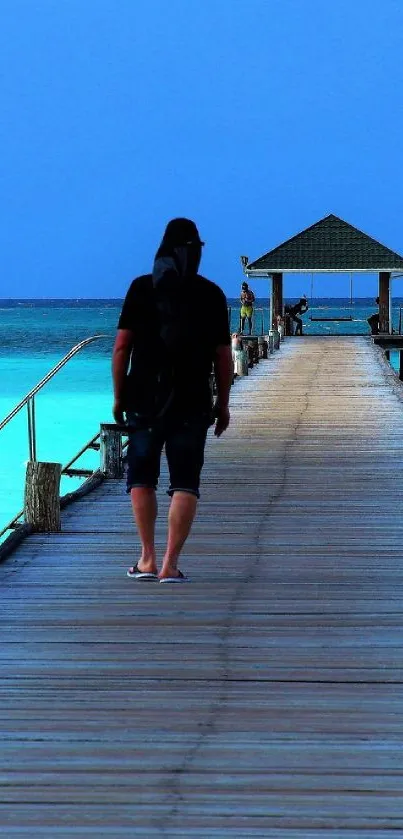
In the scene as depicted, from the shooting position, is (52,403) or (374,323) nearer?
(374,323)

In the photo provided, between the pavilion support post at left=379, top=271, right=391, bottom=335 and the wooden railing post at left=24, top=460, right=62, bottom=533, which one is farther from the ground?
the wooden railing post at left=24, top=460, right=62, bottom=533

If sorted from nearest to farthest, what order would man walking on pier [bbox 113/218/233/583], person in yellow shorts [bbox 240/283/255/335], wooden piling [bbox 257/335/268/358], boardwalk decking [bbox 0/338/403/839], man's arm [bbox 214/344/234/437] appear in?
boardwalk decking [bbox 0/338/403/839] < man walking on pier [bbox 113/218/233/583] < man's arm [bbox 214/344/234/437] < wooden piling [bbox 257/335/268/358] < person in yellow shorts [bbox 240/283/255/335]

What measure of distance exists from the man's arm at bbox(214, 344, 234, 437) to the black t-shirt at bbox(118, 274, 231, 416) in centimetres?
3

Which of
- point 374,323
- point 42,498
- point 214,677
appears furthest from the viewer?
point 374,323

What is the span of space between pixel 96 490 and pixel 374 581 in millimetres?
3737

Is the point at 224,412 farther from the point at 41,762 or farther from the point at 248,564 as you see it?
the point at 41,762

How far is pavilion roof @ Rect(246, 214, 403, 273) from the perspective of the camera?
4119 centimetres

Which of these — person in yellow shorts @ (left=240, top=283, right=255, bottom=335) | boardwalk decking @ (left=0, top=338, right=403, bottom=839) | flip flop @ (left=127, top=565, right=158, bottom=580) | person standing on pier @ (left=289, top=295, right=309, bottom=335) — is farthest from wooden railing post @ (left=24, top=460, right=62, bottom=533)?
person standing on pier @ (left=289, top=295, right=309, bottom=335)

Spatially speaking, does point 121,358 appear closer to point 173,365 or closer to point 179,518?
point 173,365

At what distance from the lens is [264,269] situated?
133 ft

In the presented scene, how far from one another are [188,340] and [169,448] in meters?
0.53

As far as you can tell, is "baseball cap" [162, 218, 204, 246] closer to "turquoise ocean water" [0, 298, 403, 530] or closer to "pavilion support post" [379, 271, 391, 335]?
"turquoise ocean water" [0, 298, 403, 530]

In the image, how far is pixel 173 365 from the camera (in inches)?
240

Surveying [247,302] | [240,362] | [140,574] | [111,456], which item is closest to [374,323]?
[247,302]
